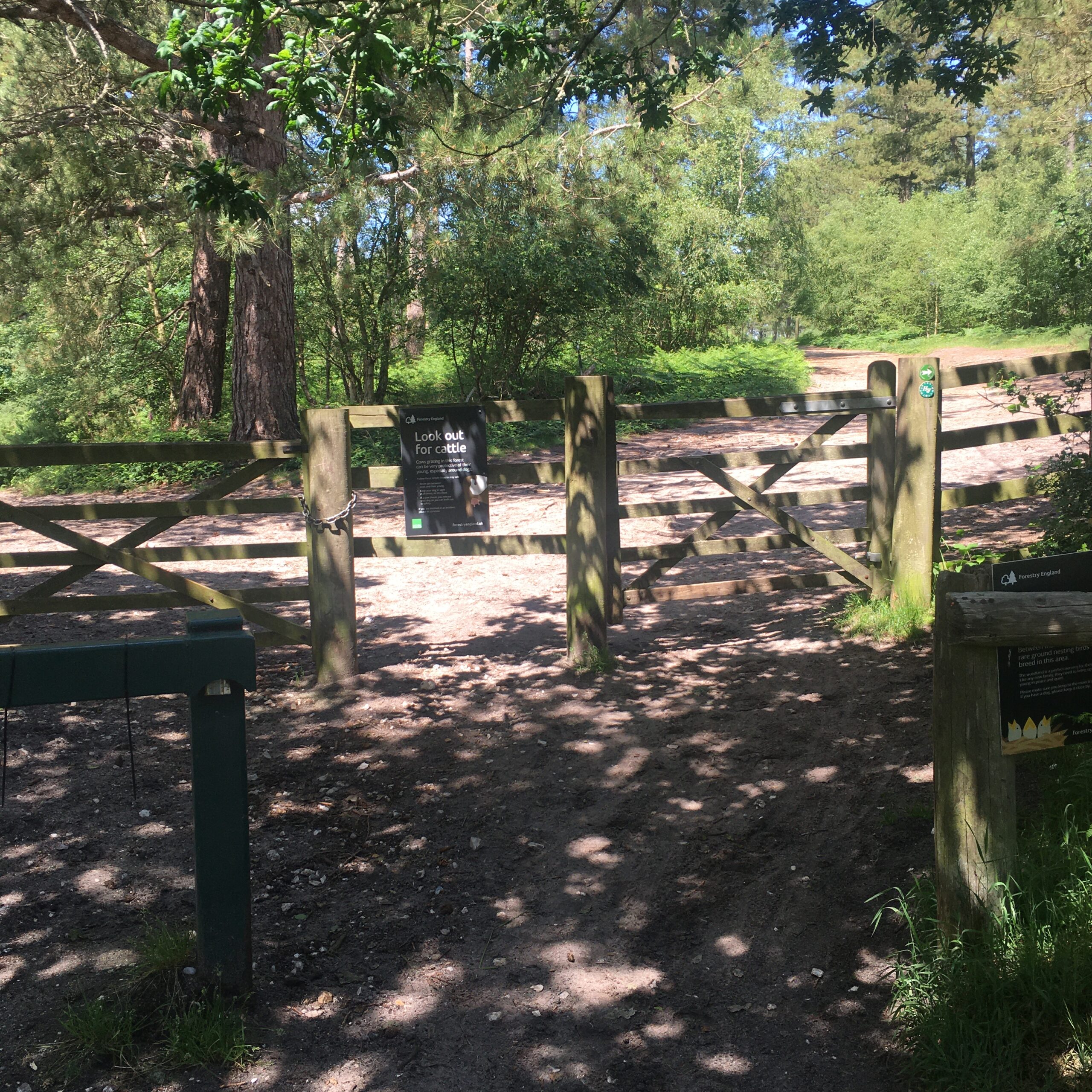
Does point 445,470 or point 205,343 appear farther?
point 205,343

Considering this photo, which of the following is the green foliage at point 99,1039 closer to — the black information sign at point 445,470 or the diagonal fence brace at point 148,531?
the diagonal fence brace at point 148,531

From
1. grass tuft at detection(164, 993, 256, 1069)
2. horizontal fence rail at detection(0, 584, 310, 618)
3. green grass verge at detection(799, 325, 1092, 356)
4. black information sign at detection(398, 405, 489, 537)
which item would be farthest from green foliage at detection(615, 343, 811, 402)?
grass tuft at detection(164, 993, 256, 1069)

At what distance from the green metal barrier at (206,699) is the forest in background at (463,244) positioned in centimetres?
376

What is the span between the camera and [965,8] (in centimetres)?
977

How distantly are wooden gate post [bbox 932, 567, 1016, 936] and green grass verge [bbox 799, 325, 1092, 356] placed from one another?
1966cm

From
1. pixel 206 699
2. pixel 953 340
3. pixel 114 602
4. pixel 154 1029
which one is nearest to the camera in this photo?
pixel 206 699

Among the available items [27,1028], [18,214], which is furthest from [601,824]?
[18,214]

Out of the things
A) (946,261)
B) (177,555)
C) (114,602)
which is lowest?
(114,602)

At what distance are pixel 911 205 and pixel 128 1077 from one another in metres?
43.8

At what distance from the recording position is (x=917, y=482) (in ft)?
21.7

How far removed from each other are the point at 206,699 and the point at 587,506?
145 inches

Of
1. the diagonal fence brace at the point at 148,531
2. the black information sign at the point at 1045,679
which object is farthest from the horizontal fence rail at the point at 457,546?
the black information sign at the point at 1045,679

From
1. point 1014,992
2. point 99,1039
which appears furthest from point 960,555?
point 99,1039

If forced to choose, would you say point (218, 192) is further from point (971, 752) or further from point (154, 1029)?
point (971, 752)
